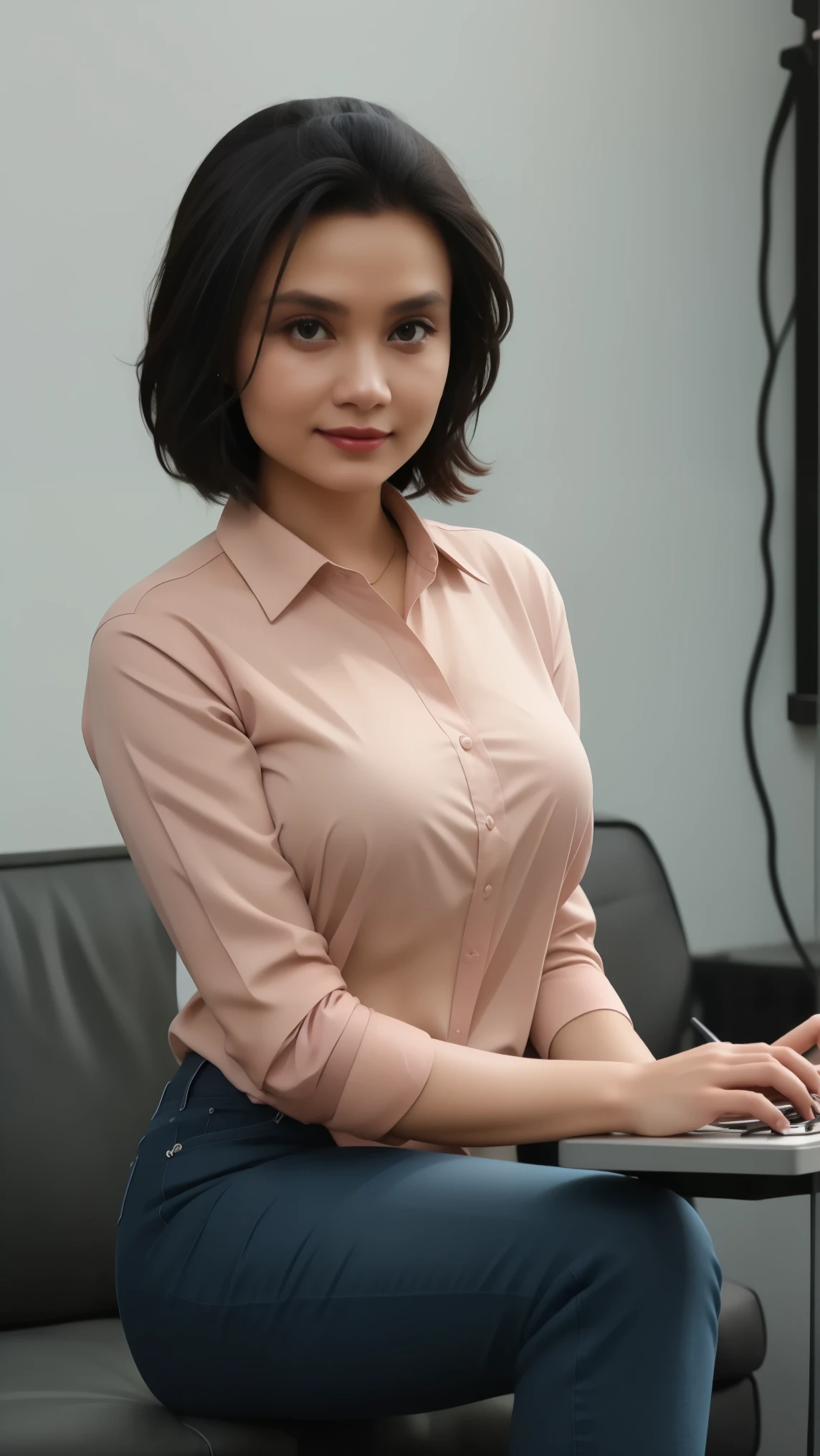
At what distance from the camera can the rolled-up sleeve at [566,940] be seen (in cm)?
136

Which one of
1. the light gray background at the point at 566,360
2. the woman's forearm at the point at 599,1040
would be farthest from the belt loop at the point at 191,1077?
the light gray background at the point at 566,360

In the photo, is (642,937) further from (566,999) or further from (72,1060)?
(72,1060)

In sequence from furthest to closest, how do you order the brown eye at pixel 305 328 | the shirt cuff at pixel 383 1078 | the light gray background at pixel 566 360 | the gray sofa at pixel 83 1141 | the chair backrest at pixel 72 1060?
the light gray background at pixel 566 360, the chair backrest at pixel 72 1060, the gray sofa at pixel 83 1141, the brown eye at pixel 305 328, the shirt cuff at pixel 383 1078

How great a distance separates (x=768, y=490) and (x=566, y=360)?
36 cm

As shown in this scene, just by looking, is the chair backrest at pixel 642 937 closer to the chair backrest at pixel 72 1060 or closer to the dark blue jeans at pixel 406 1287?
the chair backrest at pixel 72 1060

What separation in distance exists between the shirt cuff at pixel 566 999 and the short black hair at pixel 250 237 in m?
0.50

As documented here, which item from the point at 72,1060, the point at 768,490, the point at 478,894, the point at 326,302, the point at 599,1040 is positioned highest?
the point at 326,302

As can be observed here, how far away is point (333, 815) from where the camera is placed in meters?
1.17

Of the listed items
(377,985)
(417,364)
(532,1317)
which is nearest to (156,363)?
(417,364)

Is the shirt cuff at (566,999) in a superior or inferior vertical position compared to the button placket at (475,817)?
inferior

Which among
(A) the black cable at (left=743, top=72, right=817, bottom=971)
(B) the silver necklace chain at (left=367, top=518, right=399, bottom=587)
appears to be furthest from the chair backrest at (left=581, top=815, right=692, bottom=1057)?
(B) the silver necklace chain at (left=367, top=518, right=399, bottom=587)

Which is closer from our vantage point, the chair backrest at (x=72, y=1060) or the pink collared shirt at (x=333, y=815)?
the pink collared shirt at (x=333, y=815)

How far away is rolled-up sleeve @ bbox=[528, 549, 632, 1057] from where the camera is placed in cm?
136

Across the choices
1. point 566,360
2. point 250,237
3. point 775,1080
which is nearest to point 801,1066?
point 775,1080
